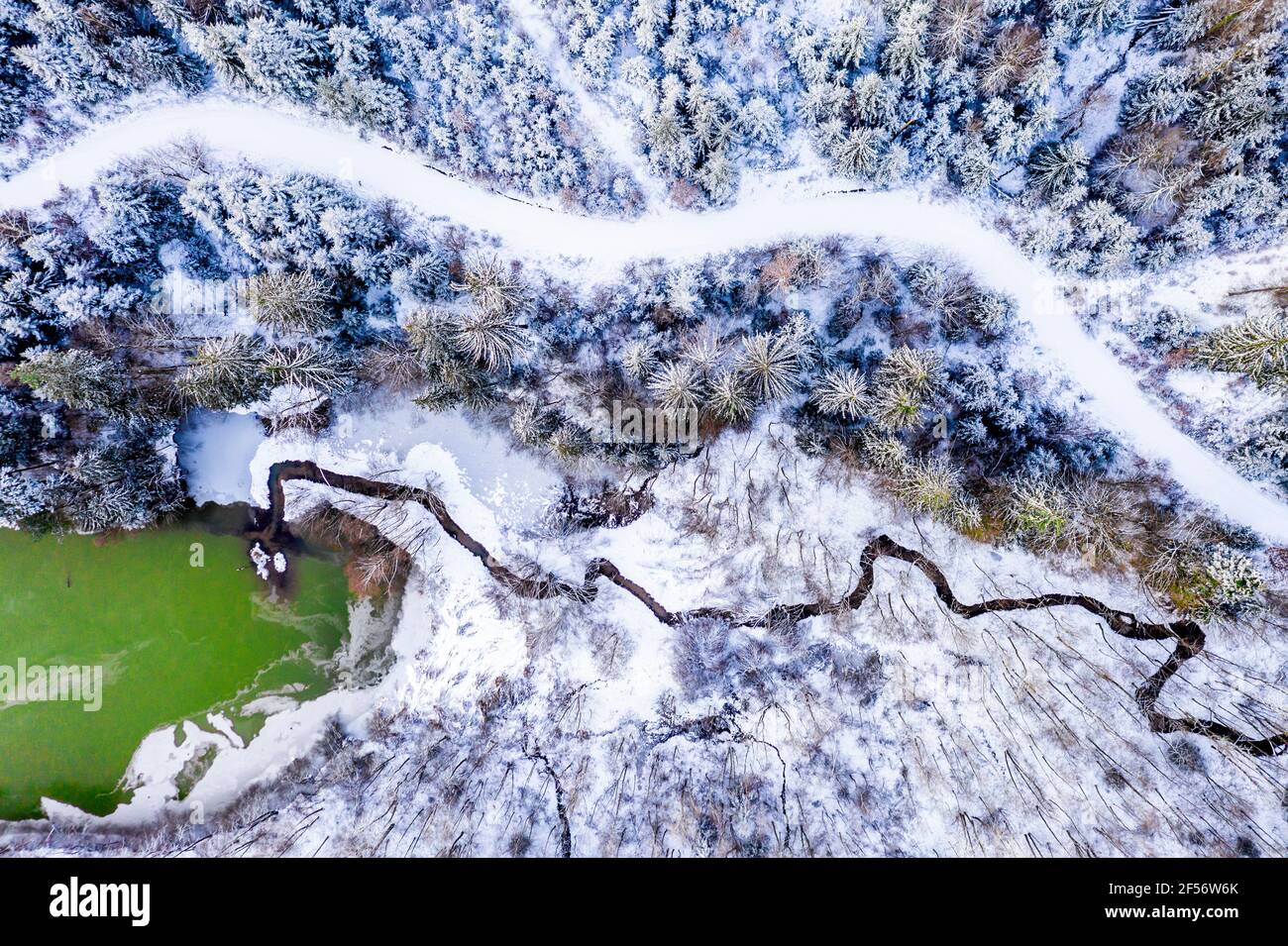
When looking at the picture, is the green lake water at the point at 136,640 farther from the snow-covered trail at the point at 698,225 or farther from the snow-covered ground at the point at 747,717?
the snow-covered trail at the point at 698,225

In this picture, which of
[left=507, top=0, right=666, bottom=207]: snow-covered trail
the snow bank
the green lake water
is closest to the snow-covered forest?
[left=507, top=0, right=666, bottom=207]: snow-covered trail

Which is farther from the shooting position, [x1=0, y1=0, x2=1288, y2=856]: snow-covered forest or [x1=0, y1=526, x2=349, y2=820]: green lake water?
[x1=0, y1=526, x2=349, y2=820]: green lake water

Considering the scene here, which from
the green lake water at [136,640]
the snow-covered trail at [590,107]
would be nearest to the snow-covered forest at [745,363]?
the snow-covered trail at [590,107]

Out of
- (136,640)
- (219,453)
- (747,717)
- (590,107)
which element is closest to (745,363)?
(590,107)

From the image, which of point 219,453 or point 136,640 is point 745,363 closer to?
point 219,453

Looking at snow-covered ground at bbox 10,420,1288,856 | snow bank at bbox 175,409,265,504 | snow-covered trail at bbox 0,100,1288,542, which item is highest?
snow-covered trail at bbox 0,100,1288,542

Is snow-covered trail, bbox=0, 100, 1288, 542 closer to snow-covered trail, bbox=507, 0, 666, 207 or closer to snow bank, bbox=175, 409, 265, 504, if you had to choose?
snow-covered trail, bbox=507, 0, 666, 207
